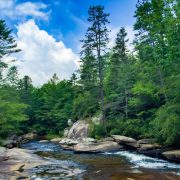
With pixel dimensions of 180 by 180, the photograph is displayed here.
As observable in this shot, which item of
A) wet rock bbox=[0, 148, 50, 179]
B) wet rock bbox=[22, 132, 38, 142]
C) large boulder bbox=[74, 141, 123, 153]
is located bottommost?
wet rock bbox=[0, 148, 50, 179]

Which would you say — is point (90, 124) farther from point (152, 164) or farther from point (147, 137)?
point (152, 164)

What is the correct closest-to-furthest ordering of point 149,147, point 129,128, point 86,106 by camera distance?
1. point 149,147
2. point 129,128
3. point 86,106

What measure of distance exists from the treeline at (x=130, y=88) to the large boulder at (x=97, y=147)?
12.1 feet

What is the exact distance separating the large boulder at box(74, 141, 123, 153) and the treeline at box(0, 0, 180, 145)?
3.69 meters

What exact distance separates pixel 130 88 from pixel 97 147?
49.0ft

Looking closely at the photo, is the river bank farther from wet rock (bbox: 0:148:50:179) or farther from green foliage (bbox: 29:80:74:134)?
green foliage (bbox: 29:80:74:134)

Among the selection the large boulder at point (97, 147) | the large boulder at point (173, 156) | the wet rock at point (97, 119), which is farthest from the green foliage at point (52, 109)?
the large boulder at point (173, 156)

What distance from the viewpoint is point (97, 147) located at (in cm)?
2683

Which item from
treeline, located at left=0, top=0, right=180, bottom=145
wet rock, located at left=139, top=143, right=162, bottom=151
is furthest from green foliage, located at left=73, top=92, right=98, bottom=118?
wet rock, located at left=139, top=143, right=162, bottom=151

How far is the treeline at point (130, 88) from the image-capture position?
922 inches

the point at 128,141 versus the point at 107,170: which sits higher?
the point at 128,141

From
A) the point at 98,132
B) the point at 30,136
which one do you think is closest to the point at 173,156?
the point at 98,132

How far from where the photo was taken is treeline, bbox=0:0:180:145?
23406mm

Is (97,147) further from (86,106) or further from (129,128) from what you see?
(86,106)
